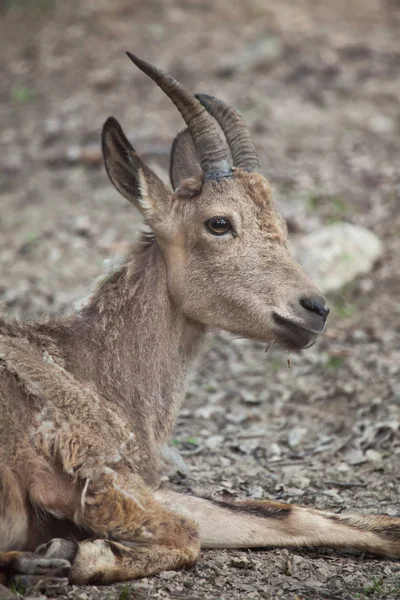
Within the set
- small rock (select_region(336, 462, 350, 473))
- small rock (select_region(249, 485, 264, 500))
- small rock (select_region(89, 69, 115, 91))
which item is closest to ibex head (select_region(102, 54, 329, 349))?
small rock (select_region(249, 485, 264, 500))

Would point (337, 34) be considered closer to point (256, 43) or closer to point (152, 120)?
point (256, 43)

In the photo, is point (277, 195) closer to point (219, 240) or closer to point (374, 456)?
point (374, 456)

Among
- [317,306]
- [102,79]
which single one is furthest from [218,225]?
[102,79]

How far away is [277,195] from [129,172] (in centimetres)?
618

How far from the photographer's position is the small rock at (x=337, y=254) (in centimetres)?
1084

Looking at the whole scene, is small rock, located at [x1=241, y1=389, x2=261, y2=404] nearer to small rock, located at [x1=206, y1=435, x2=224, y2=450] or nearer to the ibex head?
small rock, located at [x1=206, y1=435, x2=224, y2=450]

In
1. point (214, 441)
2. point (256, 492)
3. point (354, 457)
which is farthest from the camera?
point (214, 441)

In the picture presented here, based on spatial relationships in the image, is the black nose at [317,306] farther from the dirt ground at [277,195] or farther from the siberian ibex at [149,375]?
the dirt ground at [277,195]

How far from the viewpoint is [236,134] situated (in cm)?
692

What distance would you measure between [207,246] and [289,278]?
66 cm

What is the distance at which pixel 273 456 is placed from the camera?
319 inches

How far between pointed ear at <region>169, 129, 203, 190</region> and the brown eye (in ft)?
3.00

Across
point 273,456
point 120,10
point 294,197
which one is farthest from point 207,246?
point 120,10

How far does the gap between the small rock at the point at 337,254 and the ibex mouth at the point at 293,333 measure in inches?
177
